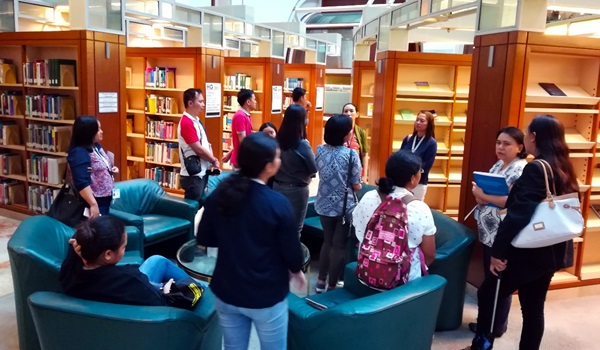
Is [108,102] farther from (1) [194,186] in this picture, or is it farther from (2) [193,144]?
(1) [194,186]

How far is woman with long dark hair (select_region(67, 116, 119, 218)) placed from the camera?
11.5 ft

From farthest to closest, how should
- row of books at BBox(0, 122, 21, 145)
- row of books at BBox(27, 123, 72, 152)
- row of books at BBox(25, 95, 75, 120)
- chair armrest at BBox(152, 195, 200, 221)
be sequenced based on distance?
row of books at BBox(0, 122, 21, 145)
row of books at BBox(27, 123, 72, 152)
row of books at BBox(25, 95, 75, 120)
chair armrest at BBox(152, 195, 200, 221)

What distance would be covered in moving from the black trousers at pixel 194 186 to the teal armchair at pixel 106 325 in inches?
95.5

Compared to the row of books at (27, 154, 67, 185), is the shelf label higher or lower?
higher

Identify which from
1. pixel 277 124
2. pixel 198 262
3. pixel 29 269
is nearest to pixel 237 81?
pixel 277 124

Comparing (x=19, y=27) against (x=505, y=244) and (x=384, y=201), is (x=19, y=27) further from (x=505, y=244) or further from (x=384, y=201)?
(x=505, y=244)

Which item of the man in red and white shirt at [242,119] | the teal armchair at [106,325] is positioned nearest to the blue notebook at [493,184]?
the teal armchair at [106,325]

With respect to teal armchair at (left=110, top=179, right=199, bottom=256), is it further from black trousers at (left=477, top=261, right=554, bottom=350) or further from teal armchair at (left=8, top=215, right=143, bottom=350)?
black trousers at (left=477, top=261, right=554, bottom=350)

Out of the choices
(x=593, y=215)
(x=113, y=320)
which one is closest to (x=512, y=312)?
(x=593, y=215)

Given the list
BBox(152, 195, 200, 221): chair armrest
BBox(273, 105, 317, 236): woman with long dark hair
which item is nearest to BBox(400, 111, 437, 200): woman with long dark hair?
BBox(273, 105, 317, 236): woman with long dark hair

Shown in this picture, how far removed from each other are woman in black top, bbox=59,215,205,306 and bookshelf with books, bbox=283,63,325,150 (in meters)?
8.31

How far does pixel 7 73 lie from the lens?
5844 mm

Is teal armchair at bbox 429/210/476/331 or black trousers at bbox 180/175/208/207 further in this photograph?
black trousers at bbox 180/175/208/207

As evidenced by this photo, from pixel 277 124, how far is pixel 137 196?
15.2 feet
